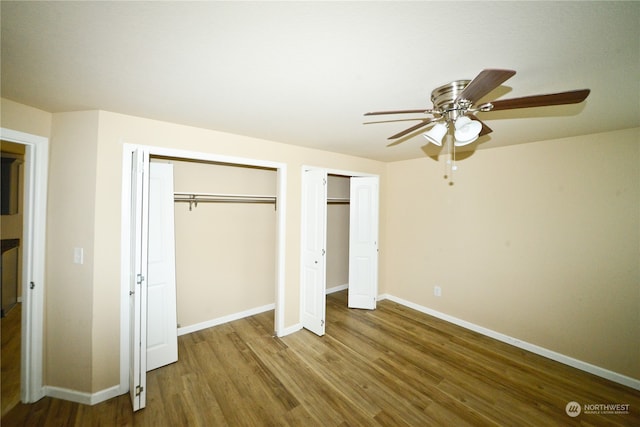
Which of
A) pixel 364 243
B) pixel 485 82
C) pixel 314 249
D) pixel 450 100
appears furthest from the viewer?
pixel 364 243

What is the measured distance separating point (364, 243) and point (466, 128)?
2.80 meters

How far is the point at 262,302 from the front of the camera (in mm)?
3705

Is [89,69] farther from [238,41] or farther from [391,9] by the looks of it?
[391,9]

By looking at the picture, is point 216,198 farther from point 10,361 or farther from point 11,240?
point 11,240

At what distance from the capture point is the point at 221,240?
3.30 meters

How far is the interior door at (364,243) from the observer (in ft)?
12.9

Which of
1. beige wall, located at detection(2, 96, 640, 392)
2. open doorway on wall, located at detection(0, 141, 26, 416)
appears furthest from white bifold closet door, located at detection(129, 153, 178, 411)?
open doorway on wall, located at detection(0, 141, 26, 416)

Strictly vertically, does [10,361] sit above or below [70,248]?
below

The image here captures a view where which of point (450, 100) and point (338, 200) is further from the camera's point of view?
point (338, 200)

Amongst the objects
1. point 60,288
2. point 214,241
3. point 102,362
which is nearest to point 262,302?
point 214,241

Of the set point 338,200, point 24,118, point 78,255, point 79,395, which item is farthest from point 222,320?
point 24,118

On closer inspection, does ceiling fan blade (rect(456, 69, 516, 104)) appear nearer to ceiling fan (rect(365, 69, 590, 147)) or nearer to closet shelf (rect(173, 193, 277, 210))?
ceiling fan (rect(365, 69, 590, 147))

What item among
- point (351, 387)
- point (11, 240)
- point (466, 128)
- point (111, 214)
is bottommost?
point (351, 387)

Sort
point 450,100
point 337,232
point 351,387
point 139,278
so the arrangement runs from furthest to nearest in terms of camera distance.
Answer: point 337,232 → point 351,387 → point 139,278 → point 450,100
